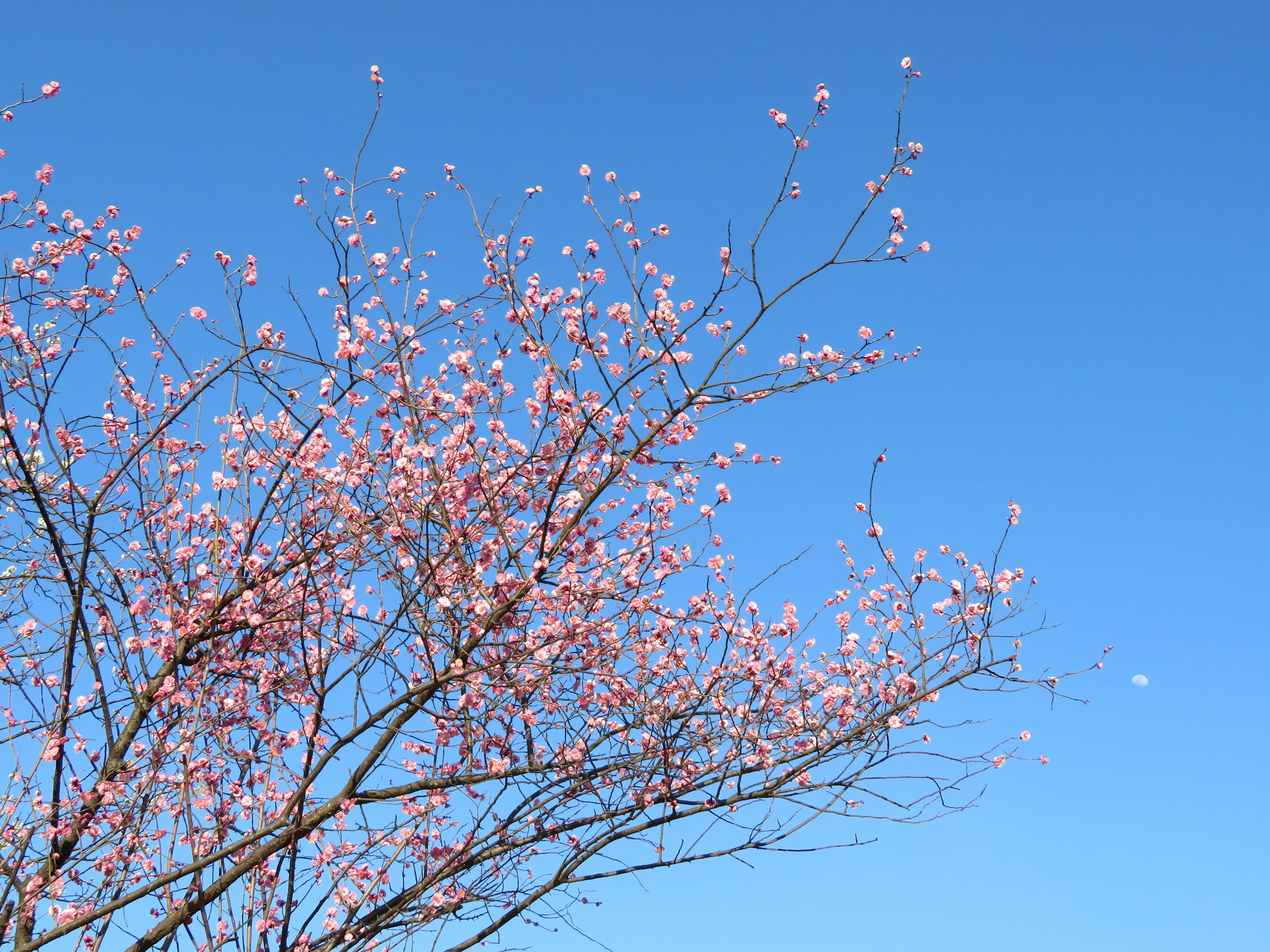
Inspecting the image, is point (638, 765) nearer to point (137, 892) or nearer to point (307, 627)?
point (307, 627)

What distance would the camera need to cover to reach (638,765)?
20.9 feet

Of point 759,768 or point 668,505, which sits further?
point 668,505

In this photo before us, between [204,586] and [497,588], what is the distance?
101 inches

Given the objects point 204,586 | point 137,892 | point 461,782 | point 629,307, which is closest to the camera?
point 137,892

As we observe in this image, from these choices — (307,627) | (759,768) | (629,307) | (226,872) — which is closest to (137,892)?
(226,872)

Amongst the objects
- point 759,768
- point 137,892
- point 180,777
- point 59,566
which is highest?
point 59,566

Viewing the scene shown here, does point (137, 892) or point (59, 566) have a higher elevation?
point (59, 566)

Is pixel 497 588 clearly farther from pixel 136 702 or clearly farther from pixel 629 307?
pixel 136 702

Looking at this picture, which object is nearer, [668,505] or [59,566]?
[59,566]

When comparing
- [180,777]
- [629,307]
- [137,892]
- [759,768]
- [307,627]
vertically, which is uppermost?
[629,307]

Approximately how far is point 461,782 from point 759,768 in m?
1.89

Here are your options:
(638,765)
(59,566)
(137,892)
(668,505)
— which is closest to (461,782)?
(638,765)

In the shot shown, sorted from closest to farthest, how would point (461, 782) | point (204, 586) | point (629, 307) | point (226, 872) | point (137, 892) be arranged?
point (137, 892) < point (226, 872) < point (461, 782) < point (629, 307) < point (204, 586)

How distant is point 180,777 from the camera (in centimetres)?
652
